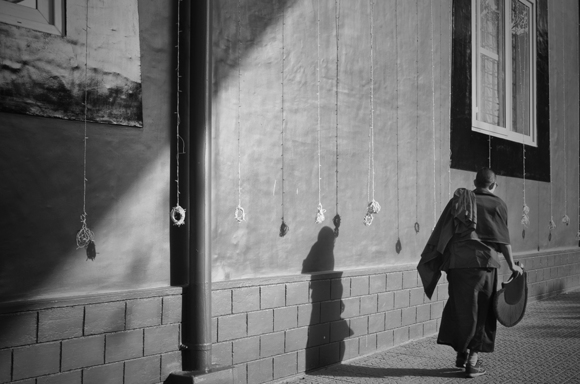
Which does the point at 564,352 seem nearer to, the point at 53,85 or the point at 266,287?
the point at 266,287

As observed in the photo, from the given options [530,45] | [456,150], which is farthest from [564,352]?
[530,45]

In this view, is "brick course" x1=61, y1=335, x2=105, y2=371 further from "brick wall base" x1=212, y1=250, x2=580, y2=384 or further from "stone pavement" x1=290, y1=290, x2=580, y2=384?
"stone pavement" x1=290, y1=290, x2=580, y2=384

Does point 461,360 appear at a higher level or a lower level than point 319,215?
lower

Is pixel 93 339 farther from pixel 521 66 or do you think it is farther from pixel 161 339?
pixel 521 66

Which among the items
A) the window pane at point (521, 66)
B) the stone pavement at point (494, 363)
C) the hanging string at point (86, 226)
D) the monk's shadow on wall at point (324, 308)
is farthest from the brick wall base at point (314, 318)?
the window pane at point (521, 66)

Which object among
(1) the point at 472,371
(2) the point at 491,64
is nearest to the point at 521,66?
(2) the point at 491,64

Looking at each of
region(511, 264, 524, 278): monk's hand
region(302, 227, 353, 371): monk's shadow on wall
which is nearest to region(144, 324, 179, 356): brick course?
region(302, 227, 353, 371): monk's shadow on wall

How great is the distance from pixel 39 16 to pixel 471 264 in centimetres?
421

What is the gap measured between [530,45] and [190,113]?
8.41m

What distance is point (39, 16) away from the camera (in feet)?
13.5

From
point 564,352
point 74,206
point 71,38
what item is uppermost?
point 71,38

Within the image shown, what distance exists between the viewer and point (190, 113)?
495 centimetres

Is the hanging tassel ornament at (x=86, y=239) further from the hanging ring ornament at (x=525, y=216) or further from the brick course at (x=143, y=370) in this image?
the hanging ring ornament at (x=525, y=216)

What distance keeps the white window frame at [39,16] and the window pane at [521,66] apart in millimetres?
8418
